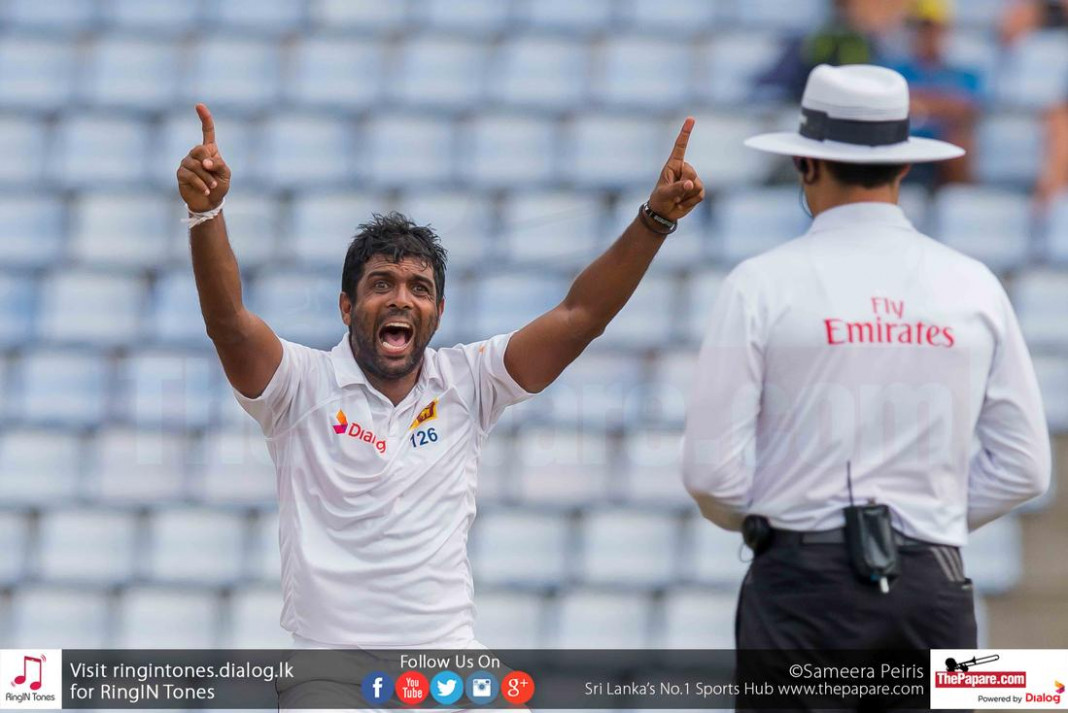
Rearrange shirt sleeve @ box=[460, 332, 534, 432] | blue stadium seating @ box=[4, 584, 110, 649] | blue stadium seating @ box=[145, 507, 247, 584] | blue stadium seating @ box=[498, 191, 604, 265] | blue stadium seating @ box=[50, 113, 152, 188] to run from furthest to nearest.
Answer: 1. blue stadium seating @ box=[50, 113, 152, 188]
2. blue stadium seating @ box=[498, 191, 604, 265]
3. blue stadium seating @ box=[145, 507, 247, 584]
4. blue stadium seating @ box=[4, 584, 110, 649]
5. shirt sleeve @ box=[460, 332, 534, 432]

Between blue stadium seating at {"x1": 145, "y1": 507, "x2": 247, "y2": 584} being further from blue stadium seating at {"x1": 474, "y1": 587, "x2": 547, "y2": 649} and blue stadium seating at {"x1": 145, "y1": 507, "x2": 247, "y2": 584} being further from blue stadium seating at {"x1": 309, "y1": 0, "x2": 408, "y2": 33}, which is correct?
blue stadium seating at {"x1": 309, "y1": 0, "x2": 408, "y2": 33}

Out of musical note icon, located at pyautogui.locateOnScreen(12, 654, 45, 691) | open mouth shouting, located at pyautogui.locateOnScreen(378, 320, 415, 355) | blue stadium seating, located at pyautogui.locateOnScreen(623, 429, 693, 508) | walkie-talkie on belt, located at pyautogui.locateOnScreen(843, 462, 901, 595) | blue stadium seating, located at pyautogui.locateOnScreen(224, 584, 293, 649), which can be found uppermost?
blue stadium seating, located at pyautogui.locateOnScreen(623, 429, 693, 508)

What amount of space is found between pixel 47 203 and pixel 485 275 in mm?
2005

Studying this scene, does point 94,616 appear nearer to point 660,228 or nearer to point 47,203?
point 47,203

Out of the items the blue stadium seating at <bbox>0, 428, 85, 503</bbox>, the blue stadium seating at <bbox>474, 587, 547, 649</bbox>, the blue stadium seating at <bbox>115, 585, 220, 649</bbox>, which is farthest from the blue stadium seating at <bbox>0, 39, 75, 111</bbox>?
the blue stadium seating at <bbox>474, 587, 547, 649</bbox>

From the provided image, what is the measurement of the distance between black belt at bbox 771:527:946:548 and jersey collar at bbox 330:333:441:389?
0.86 meters

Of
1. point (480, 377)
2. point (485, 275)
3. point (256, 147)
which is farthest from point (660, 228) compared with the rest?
point (256, 147)

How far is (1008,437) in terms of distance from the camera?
2.85 m

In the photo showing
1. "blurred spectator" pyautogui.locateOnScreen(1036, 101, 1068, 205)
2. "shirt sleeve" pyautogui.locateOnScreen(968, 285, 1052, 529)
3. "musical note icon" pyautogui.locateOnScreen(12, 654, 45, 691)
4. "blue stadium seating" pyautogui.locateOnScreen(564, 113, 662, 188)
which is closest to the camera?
"shirt sleeve" pyautogui.locateOnScreen(968, 285, 1052, 529)

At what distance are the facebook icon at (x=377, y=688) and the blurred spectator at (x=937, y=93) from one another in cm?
427

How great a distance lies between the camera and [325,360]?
10.6ft

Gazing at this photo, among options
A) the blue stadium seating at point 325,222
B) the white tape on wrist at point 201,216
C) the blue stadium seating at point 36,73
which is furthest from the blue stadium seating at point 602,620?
the blue stadium seating at point 36,73

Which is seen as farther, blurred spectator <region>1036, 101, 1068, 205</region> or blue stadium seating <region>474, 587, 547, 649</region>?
blurred spectator <region>1036, 101, 1068, 205</region>

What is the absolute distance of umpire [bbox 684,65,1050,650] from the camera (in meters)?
2.70
